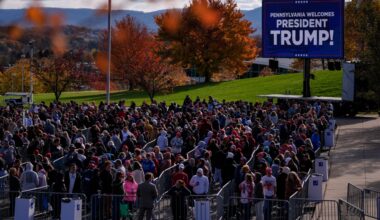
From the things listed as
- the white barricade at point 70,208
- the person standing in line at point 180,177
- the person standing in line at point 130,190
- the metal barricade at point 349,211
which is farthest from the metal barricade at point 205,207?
the metal barricade at point 349,211

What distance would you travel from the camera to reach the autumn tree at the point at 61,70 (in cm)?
5391

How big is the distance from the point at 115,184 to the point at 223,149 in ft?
15.8

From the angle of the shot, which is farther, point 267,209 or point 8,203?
point 8,203

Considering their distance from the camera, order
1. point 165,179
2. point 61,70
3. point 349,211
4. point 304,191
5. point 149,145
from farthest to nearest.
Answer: point 61,70
point 149,145
point 165,179
point 304,191
point 349,211

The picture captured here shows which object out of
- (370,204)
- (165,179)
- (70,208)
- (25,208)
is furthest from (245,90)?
(70,208)

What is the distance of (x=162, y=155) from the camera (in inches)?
780

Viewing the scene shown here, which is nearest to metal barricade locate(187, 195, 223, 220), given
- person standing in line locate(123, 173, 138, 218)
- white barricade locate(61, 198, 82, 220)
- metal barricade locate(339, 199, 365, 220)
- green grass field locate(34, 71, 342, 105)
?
person standing in line locate(123, 173, 138, 218)

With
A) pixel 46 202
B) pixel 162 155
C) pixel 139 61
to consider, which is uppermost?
pixel 139 61

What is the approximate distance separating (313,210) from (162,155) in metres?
4.79

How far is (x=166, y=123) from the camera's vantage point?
2734 centimetres

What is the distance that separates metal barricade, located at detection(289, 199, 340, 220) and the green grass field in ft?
132

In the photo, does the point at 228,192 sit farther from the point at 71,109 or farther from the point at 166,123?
the point at 71,109

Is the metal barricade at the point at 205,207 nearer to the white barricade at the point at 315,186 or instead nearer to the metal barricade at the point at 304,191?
the metal barricade at the point at 304,191

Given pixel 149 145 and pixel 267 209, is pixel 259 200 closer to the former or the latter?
pixel 267 209
